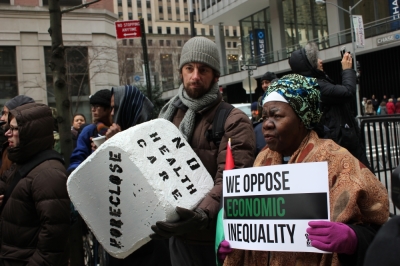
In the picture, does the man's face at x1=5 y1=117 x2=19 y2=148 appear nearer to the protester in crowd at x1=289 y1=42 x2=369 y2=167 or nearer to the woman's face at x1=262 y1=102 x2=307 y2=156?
the woman's face at x1=262 y1=102 x2=307 y2=156

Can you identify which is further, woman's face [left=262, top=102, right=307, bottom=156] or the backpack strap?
the backpack strap

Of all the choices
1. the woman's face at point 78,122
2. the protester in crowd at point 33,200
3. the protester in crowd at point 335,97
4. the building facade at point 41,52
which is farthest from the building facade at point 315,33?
the protester in crowd at point 33,200

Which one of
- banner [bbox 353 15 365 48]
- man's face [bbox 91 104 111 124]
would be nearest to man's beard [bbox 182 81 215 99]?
man's face [bbox 91 104 111 124]

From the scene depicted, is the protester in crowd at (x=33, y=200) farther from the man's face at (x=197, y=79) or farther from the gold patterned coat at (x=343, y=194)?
the gold patterned coat at (x=343, y=194)

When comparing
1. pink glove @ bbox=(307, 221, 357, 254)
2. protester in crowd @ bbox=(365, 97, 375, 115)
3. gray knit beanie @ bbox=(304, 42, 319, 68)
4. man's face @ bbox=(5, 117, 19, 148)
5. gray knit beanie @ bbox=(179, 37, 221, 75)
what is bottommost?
pink glove @ bbox=(307, 221, 357, 254)

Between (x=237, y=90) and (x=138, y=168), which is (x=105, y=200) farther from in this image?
(x=237, y=90)

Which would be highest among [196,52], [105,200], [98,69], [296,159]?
[98,69]

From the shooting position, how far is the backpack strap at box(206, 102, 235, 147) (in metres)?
3.05

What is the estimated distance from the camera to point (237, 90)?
52812 mm

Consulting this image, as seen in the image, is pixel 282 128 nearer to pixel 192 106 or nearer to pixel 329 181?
pixel 329 181

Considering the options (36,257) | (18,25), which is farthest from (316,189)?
(18,25)

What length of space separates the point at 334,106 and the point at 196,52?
7.64ft

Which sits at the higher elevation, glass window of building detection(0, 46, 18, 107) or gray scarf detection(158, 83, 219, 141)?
glass window of building detection(0, 46, 18, 107)

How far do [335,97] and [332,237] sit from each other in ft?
10.2
